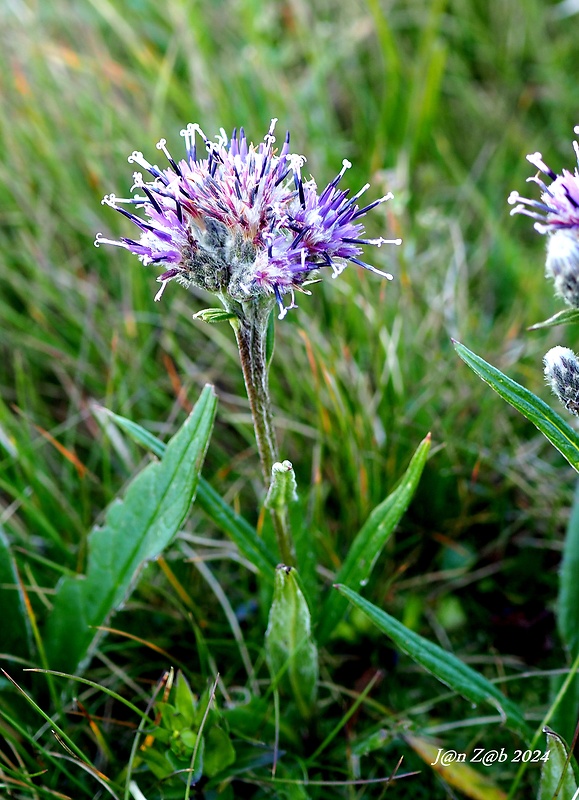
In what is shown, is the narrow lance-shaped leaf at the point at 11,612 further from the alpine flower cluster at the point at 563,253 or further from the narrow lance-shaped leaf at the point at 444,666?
the alpine flower cluster at the point at 563,253

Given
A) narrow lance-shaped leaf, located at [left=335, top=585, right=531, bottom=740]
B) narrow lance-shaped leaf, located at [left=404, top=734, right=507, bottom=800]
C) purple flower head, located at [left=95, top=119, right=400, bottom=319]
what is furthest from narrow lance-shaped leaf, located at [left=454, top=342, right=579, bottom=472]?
narrow lance-shaped leaf, located at [left=404, top=734, right=507, bottom=800]

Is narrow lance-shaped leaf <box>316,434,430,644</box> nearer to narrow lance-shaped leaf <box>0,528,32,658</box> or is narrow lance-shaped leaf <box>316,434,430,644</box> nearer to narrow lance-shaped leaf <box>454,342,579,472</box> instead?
narrow lance-shaped leaf <box>454,342,579,472</box>

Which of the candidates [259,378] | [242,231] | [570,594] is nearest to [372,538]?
[259,378]

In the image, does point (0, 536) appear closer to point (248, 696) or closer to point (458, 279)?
point (248, 696)

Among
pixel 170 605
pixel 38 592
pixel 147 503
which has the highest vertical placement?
pixel 147 503

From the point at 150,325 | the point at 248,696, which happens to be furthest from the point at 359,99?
the point at 248,696

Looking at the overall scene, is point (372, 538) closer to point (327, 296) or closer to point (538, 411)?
point (538, 411)

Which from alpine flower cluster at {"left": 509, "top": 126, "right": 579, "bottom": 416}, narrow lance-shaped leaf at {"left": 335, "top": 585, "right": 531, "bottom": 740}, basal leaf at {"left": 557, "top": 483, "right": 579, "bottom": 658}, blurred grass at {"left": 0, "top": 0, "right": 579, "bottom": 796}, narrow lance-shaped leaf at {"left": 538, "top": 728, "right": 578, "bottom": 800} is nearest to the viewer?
alpine flower cluster at {"left": 509, "top": 126, "right": 579, "bottom": 416}
